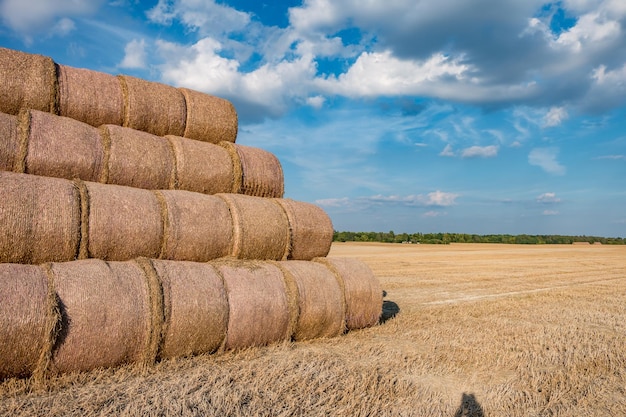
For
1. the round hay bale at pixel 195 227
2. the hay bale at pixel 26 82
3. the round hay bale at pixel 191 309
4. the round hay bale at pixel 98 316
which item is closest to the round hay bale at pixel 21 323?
the round hay bale at pixel 98 316

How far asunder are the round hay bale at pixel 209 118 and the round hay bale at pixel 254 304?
2.36 m

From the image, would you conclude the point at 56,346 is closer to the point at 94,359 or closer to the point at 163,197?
the point at 94,359

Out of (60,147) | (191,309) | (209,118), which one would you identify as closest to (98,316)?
(191,309)

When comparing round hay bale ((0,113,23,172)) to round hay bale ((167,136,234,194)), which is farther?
round hay bale ((167,136,234,194))

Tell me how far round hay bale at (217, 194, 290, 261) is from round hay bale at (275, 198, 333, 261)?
0.46 ft

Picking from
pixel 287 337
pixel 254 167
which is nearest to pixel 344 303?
pixel 287 337

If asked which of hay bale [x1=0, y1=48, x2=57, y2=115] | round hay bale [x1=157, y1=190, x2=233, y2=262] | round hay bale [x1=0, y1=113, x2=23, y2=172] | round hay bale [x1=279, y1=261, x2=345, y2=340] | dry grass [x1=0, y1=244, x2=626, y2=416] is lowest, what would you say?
dry grass [x1=0, y1=244, x2=626, y2=416]

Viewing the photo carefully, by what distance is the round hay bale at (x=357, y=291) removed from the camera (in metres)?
7.08

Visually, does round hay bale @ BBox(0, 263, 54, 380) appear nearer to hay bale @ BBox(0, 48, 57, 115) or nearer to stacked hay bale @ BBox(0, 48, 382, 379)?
stacked hay bale @ BBox(0, 48, 382, 379)

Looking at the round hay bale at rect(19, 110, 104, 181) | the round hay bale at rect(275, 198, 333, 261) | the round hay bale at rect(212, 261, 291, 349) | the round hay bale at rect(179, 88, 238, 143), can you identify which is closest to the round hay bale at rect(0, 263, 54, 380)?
the round hay bale at rect(19, 110, 104, 181)

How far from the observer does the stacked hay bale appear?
184 inches

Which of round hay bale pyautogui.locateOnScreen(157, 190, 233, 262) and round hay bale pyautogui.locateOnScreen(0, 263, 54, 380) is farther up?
round hay bale pyautogui.locateOnScreen(157, 190, 233, 262)

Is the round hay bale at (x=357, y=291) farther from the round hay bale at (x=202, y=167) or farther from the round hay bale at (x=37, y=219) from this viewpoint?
the round hay bale at (x=37, y=219)

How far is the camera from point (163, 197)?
20.0ft
